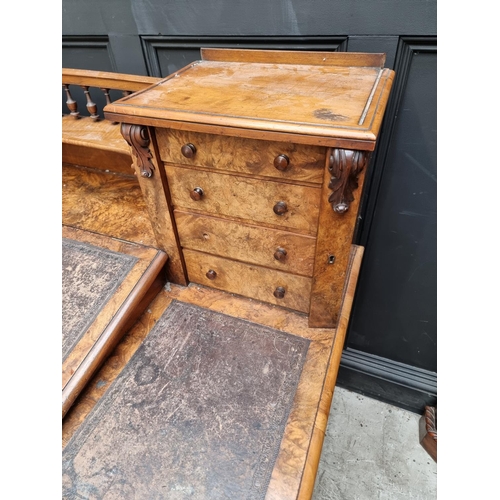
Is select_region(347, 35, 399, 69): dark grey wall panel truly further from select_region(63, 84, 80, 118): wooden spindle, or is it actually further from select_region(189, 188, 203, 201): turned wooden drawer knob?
select_region(63, 84, 80, 118): wooden spindle

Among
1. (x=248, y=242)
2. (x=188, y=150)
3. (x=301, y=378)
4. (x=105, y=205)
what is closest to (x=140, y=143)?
(x=188, y=150)

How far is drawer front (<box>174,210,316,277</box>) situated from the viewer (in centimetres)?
100

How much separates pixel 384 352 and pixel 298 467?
1.18 meters

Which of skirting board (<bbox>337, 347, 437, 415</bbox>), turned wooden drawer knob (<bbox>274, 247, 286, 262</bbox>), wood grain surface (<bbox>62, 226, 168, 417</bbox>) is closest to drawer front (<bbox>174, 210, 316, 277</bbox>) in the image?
turned wooden drawer knob (<bbox>274, 247, 286, 262</bbox>)

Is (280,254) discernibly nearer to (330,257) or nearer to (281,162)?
(330,257)

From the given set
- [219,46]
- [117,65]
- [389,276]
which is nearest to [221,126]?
[219,46]

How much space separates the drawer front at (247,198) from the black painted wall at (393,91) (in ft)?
1.97

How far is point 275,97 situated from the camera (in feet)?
2.95

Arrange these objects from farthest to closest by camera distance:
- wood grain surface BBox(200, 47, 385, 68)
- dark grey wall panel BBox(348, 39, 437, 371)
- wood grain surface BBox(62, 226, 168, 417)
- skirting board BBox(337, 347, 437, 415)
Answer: skirting board BBox(337, 347, 437, 415) < dark grey wall panel BBox(348, 39, 437, 371) < wood grain surface BBox(200, 47, 385, 68) < wood grain surface BBox(62, 226, 168, 417)

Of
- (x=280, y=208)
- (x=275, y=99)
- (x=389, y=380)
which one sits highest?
(x=275, y=99)

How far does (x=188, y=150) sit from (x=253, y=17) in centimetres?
66

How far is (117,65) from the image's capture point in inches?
61.1

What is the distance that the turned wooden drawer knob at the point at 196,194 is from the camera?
3.30 ft

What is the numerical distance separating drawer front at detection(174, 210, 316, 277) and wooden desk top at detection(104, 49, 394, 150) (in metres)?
0.31
